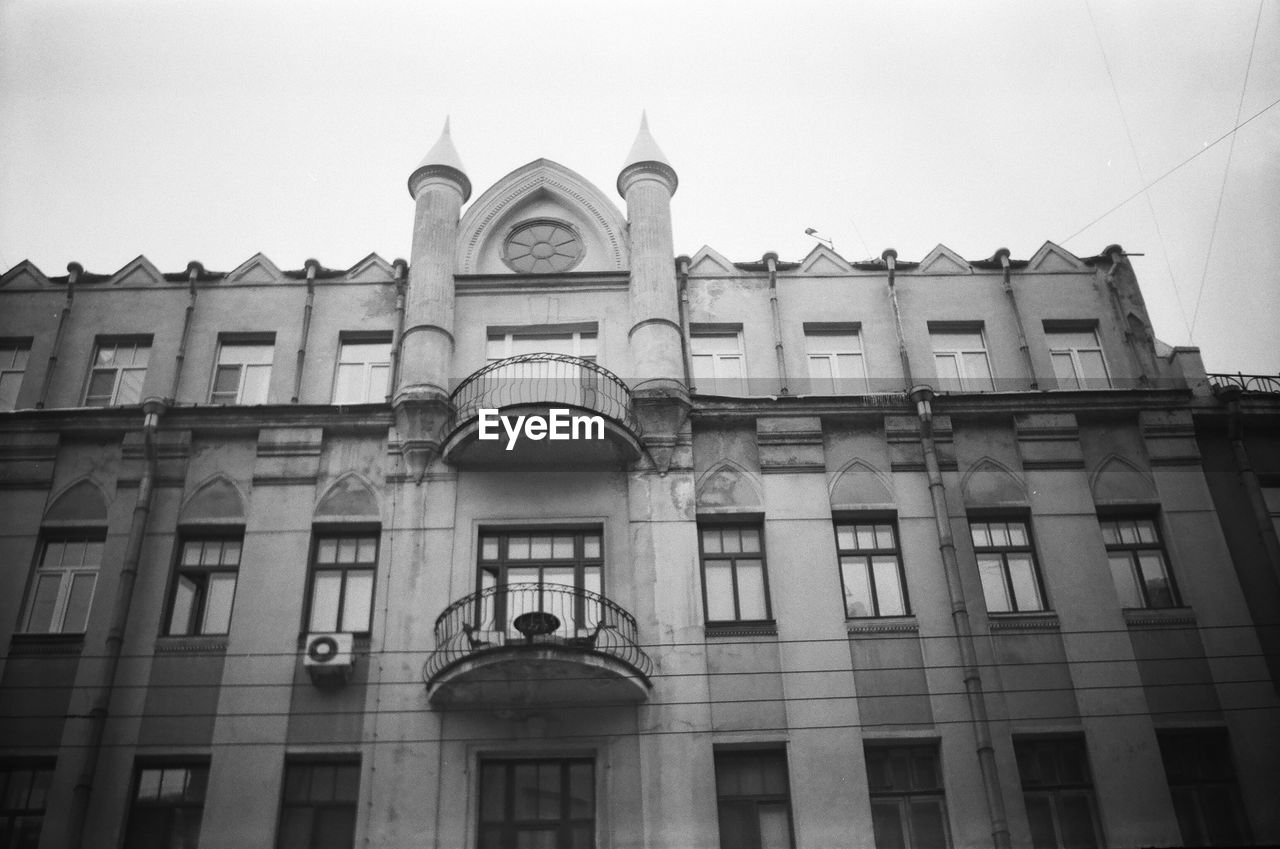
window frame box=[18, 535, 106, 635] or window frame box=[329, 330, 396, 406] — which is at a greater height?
window frame box=[329, 330, 396, 406]

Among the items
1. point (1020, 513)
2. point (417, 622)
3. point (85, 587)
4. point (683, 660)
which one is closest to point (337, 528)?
point (417, 622)

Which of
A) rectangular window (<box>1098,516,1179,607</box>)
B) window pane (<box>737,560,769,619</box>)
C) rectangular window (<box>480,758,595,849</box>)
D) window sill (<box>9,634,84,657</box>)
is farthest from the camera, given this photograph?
rectangular window (<box>1098,516,1179,607</box>)

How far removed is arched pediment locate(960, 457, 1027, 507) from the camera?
19.7 metres

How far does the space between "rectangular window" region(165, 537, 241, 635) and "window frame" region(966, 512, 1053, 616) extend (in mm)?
12363

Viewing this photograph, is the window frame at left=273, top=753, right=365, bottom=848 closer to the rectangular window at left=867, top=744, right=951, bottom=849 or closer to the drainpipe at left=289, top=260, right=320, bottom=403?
the drainpipe at left=289, top=260, right=320, bottom=403

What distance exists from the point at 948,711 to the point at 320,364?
40.9 ft

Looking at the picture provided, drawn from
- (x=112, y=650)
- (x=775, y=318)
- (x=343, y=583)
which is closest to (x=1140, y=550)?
(x=775, y=318)

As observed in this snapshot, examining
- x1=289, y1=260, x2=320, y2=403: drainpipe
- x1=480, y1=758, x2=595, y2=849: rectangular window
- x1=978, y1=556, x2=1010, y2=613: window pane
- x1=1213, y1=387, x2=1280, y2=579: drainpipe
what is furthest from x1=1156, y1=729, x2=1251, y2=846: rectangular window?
x1=289, y1=260, x2=320, y2=403: drainpipe

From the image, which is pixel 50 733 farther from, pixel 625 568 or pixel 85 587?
pixel 625 568

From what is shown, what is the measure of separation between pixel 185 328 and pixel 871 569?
13.2m

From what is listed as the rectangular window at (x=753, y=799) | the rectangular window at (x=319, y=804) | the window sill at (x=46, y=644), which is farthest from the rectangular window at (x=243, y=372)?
the rectangular window at (x=753, y=799)

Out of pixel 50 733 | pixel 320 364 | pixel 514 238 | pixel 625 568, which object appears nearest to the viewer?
pixel 50 733

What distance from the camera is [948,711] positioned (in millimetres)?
17734

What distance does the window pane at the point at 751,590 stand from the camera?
1872cm
